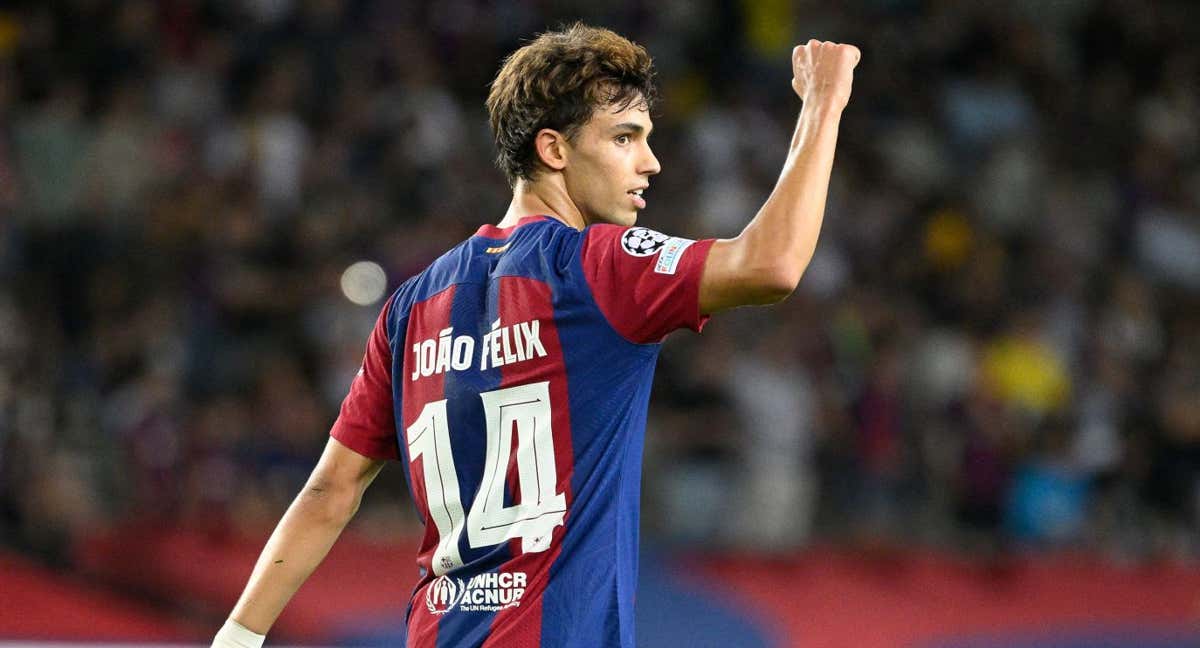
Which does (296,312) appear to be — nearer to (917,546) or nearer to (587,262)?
(917,546)

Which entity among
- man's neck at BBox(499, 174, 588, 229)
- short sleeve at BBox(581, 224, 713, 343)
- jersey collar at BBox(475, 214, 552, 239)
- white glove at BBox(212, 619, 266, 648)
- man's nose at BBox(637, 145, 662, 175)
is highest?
man's nose at BBox(637, 145, 662, 175)

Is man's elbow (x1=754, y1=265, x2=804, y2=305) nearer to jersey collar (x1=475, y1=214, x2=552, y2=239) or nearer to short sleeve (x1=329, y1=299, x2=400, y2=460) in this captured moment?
jersey collar (x1=475, y1=214, x2=552, y2=239)

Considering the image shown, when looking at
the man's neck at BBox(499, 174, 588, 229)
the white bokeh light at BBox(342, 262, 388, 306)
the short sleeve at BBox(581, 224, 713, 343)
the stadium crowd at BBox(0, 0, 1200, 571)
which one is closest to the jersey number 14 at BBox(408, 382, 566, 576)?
the short sleeve at BBox(581, 224, 713, 343)

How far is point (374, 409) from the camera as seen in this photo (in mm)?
3830

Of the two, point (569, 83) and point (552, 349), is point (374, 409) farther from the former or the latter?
point (569, 83)

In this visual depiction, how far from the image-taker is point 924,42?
13.2 m

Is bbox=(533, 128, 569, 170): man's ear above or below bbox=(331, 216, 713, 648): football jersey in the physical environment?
above

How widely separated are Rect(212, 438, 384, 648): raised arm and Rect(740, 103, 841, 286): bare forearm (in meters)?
1.33

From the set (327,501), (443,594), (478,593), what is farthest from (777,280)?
(327,501)

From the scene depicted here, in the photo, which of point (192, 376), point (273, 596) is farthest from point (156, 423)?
point (273, 596)

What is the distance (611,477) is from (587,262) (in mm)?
470

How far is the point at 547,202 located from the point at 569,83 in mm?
289

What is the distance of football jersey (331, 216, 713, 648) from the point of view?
3295mm

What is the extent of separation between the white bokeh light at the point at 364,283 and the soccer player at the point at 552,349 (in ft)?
19.4
